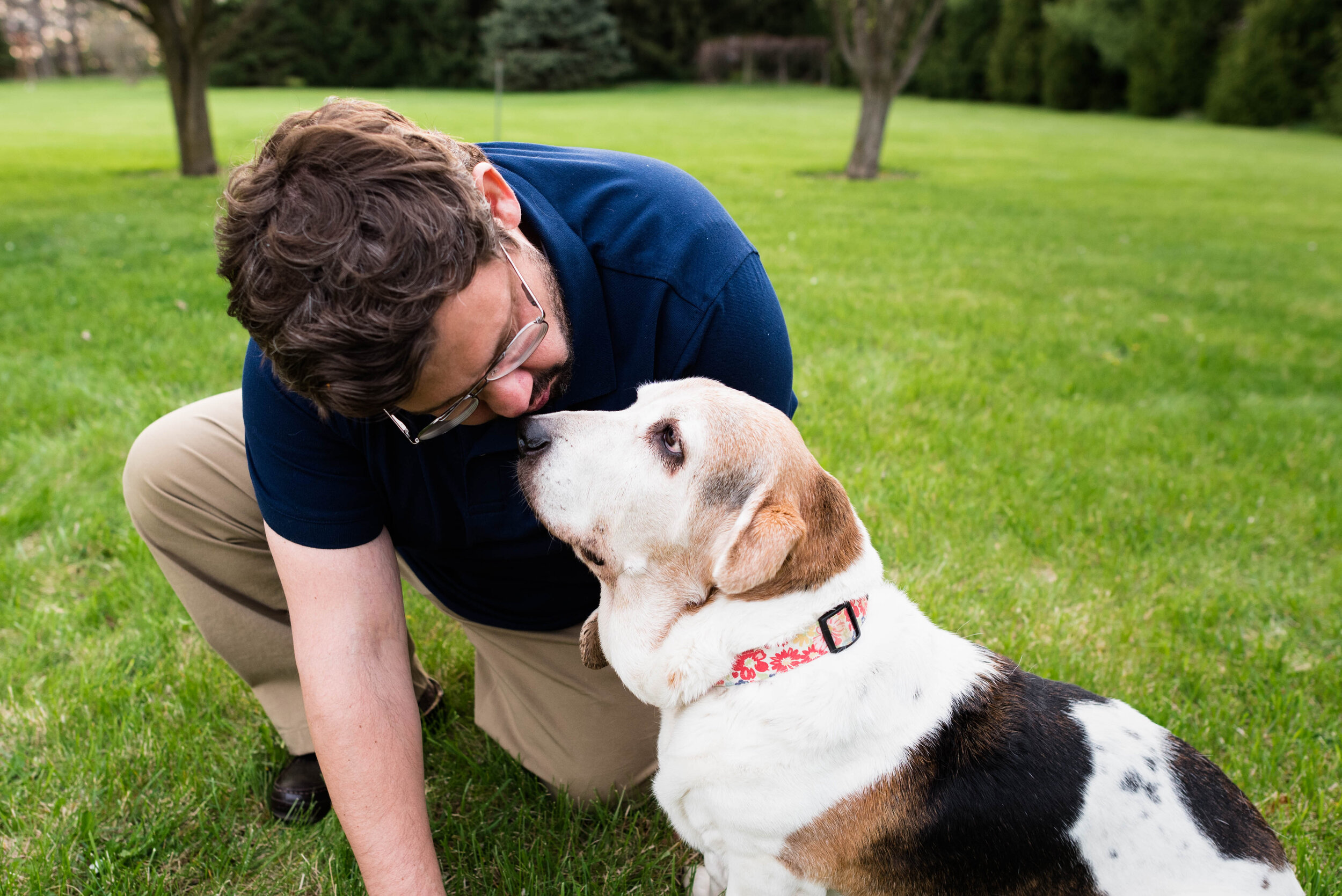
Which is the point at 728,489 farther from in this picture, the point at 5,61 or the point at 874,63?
the point at 5,61

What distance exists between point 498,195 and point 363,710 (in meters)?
1.35

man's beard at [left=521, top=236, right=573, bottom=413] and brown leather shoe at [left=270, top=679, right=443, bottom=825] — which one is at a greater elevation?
man's beard at [left=521, top=236, right=573, bottom=413]

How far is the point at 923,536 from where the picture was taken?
4.17 m

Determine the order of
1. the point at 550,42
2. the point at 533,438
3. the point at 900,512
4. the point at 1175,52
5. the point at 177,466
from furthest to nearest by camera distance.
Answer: the point at 550,42, the point at 1175,52, the point at 900,512, the point at 177,466, the point at 533,438

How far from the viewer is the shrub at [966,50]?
43.0 meters

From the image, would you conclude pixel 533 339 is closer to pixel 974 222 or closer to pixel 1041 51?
pixel 974 222

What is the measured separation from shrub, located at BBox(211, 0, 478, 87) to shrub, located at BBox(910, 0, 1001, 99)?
927 inches

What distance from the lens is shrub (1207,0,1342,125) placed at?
31.9 metres

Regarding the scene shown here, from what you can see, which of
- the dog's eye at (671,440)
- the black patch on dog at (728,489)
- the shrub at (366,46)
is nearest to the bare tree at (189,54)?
the dog's eye at (671,440)

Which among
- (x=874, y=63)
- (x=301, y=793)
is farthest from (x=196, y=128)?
(x=301, y=793)

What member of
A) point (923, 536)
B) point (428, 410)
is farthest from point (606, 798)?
point (923, 536)

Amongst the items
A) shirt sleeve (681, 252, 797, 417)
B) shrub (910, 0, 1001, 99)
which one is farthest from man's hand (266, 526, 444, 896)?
shrub (910, 0, 1001, 99)

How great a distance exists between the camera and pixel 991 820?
2.09 meters

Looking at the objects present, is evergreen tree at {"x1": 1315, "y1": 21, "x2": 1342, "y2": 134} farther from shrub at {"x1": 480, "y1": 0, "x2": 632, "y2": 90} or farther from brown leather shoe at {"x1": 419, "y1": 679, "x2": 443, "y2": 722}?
brown leather shoe at {"x1": 419, "y1": 679, "x2": 443, "y2": 722}
